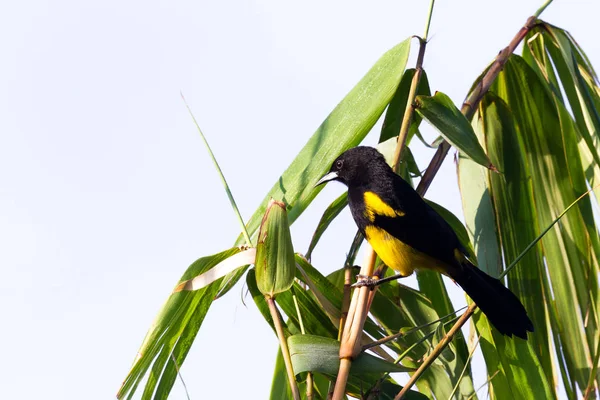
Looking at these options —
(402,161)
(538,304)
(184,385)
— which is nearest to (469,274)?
(538,304)

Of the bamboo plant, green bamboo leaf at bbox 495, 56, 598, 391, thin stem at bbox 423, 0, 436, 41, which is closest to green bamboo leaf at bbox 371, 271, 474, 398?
the bamboo plant

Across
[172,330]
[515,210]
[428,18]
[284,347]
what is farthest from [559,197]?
[172,330]

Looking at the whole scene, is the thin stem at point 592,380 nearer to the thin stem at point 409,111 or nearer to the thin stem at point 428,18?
the thin stem at point 409,111

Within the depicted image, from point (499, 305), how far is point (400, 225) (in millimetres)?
687

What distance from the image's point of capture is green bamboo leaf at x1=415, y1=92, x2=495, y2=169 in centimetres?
258

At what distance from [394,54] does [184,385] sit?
4.79ft

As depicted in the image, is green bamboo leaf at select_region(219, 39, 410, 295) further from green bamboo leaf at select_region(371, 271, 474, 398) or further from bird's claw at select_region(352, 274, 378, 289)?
green bamboo leaf at select_region(371, 271, 474, 398)

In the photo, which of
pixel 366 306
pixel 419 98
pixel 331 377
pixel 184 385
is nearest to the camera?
pixel 184 385

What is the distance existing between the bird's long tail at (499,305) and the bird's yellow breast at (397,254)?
290 mm

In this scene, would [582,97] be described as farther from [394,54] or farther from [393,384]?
[393,384]

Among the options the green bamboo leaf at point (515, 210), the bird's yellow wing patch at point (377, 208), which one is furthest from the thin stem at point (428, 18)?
the bird's yellow wing patch at point (377, 208)

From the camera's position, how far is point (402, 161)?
3035 mm

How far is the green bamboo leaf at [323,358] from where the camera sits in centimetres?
226

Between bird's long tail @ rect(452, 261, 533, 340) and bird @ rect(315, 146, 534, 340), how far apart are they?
0.02m
